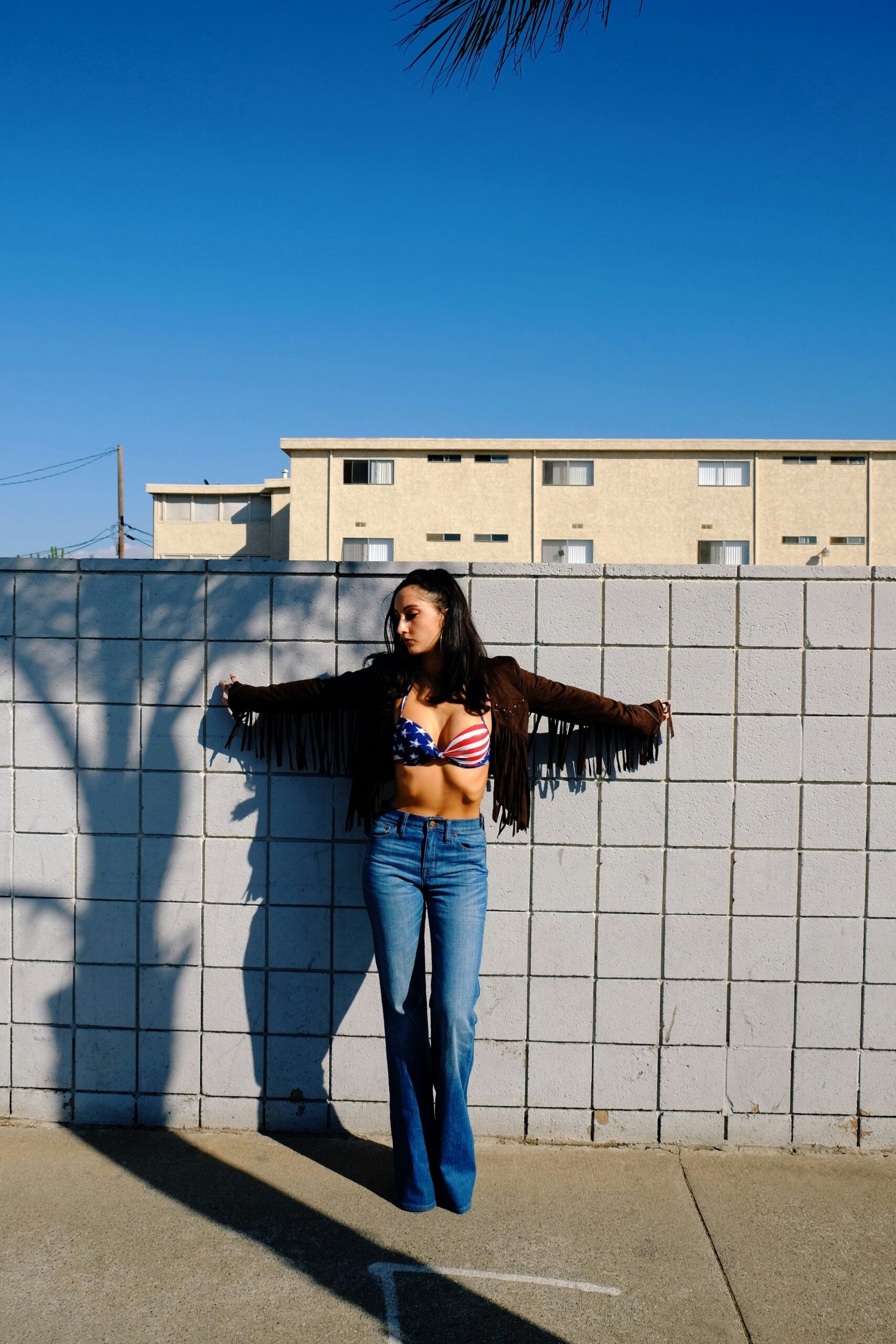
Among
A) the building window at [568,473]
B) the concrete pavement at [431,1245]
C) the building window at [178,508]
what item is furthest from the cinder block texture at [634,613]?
the building window at [178,508]

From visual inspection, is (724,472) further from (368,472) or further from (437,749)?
(437,749)

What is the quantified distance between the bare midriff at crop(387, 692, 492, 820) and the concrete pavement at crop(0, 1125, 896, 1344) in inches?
50.4

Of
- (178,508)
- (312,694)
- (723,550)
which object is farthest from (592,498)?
(312,694)

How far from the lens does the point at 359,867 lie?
3486 millimetres

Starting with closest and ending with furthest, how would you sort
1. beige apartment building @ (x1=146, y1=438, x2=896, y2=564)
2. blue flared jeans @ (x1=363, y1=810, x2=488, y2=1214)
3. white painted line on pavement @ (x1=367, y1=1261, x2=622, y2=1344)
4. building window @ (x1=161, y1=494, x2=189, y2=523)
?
white painted line on pavement @ (x1=367, y1=1261, x2=622, y2=1344), blue flared jeans @ (x1=363, y1=810, x2=488, y2=1214), beige apartment building @ (x1=146, y1=438, x2=896, y2=564), building window @ (x1=161, y1=494, x2=189, y2=523)

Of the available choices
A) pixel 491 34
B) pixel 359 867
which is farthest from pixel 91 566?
pixel 491 34

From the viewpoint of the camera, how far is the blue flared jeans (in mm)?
2938

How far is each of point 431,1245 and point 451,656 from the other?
177cm

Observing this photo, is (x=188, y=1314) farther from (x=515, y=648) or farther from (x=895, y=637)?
(x=895, y=637)

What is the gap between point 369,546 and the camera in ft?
108

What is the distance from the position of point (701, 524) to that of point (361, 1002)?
31118 mm

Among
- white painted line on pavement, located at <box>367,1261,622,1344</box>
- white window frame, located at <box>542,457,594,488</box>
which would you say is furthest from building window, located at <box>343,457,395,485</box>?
white painted line on pavement, located at <box>367,1261,622,1344</box>

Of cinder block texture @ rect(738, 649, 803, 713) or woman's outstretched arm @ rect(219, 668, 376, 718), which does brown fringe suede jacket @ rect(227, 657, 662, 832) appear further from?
cinder block texture @ rect(738, 649, 803, 713)

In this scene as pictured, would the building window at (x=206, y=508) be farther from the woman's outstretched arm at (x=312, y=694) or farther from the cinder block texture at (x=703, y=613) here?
the cinder block texture at (x=703, y=613)
